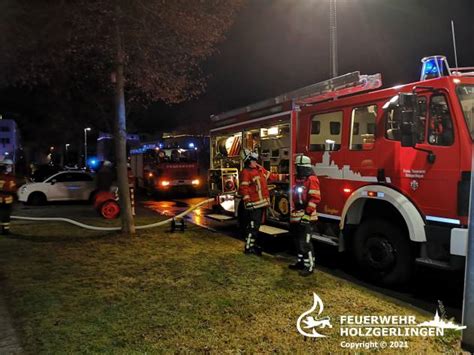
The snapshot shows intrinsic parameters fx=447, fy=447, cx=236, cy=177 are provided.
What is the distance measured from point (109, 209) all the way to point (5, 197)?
295 centimetres

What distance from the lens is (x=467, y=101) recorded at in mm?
5359

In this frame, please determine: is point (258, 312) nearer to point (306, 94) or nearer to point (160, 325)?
point (160, 325)

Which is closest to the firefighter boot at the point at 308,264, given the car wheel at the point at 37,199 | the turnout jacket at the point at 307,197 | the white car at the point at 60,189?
the turnout jacket at the point at 307,197

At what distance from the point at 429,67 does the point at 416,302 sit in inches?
122

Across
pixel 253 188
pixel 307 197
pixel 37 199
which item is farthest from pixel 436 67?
pixel 37 199

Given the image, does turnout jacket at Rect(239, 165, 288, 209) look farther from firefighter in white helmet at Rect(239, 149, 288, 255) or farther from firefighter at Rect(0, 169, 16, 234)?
firefighter at Rect(0, 169, 16, 234)

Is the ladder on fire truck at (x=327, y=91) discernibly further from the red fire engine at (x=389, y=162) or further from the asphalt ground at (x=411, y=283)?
the asphalt ground at (x=411, y=283)

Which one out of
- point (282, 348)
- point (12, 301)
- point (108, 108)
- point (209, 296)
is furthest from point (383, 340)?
point (108, 108)

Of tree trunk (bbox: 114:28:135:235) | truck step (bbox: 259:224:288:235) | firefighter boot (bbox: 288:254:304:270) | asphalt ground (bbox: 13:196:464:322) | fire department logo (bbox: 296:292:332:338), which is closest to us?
fire department logo (bbox: 296:292:332:338)

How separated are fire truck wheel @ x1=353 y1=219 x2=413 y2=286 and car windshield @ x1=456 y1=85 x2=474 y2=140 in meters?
1.63

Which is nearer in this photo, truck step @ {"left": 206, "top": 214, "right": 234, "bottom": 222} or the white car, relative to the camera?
truck step @ {"left": 206, "top": 214, "right": 234, "bottom": 222}

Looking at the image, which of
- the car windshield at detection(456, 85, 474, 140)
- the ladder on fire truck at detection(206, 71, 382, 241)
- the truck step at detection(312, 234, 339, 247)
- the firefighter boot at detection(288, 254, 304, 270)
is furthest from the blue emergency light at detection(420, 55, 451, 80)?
the firefighter boot at detection(288, 254, 304, 270)

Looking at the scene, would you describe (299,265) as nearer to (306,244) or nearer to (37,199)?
(306,244)

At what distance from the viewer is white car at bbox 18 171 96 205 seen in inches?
668
